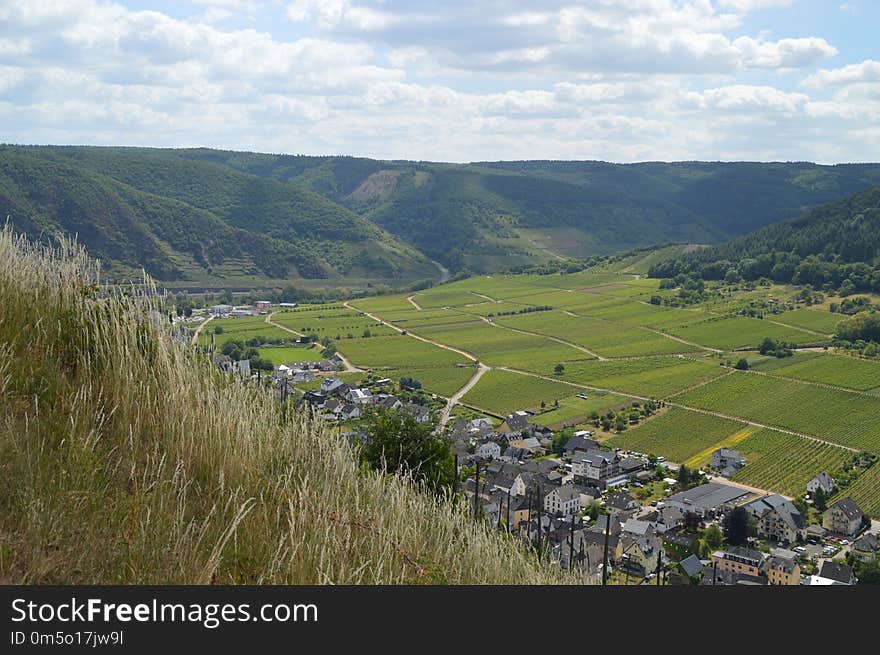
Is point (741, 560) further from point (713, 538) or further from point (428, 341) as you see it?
point (428, 341)

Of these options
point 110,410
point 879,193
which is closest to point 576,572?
point 110,410

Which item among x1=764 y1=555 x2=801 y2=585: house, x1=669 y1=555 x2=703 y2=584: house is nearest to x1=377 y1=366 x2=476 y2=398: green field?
x1=669 y1=555 x2=703 y2=584: house

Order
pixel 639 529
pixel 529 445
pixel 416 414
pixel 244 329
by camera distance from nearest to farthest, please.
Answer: pixel 416 414, pixel 639 529, pixel 529 445, pixel 244 329

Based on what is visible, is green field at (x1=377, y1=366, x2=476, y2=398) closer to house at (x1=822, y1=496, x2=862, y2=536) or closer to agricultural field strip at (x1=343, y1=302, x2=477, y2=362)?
agricultural field strip at (x1=343, y1=302, x2=477, y2=362)

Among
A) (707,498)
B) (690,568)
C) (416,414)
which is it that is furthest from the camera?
(707,498)

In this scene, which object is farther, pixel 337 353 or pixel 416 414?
pixel 337 353

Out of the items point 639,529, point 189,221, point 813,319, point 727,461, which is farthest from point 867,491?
point 189,221

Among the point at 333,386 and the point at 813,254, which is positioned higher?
the point at 813,254

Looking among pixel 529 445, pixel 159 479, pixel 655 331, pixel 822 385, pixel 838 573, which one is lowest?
pixel 529 445
